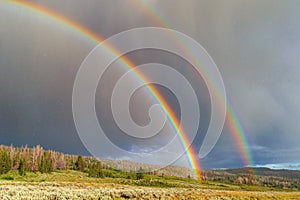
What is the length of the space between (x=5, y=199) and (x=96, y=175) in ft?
412

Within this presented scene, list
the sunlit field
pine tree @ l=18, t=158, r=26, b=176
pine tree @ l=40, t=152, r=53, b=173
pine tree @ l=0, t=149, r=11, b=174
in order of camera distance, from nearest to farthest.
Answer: the sunlit field
pine tree @ l=0, t=149, r=11, b=174
pine tree @ l=18, t=158, r=26, b=176
pine tree @ l=40, t=152, r=53, b=173

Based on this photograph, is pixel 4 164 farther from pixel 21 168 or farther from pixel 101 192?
pixel 101 192

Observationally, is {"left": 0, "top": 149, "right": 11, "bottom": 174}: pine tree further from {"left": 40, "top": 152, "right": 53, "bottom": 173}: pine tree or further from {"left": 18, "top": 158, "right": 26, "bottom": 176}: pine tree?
{"left": 40, "top": 152, "right": 53, "bottom": 173}: pine tree

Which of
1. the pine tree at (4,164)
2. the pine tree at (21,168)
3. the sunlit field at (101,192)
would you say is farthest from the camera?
the pine tree at (21,168)

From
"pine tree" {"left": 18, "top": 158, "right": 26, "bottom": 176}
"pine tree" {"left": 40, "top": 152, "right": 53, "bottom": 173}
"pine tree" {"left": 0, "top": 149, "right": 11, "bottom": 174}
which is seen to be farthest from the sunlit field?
"pine tree" {"left": 40, "top": 152, "right": 53, "bottom": 173}

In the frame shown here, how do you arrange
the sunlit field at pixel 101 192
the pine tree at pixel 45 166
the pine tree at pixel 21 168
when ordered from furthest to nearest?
the pine tree at pixel 45 166 → the pine tree at pixel 21 168 → the sunlit field at pixel 101 192

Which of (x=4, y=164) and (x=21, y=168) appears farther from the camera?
(x=21, y=168)

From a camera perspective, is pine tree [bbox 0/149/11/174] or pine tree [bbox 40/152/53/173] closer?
pine tree [bbox 0/149/11/174]

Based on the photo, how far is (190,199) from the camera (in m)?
34.4

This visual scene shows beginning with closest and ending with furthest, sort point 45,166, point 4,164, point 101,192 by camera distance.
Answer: point 101,192 < point 4,164 < point 45,166

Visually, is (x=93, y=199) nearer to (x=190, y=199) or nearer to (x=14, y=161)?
(x=190, y=199)

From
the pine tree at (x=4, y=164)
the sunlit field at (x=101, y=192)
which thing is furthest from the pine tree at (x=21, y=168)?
the pine tree at (x=4, y=164)

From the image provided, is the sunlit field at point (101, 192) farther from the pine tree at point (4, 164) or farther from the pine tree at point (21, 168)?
the pine tree at point (4, 164)

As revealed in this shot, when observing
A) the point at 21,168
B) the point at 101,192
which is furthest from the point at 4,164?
the point at 101,192
